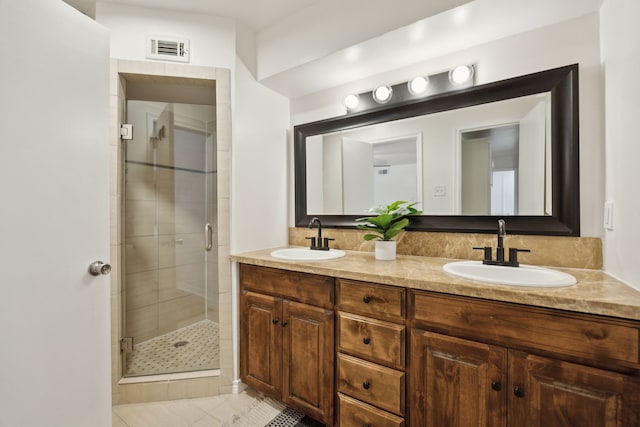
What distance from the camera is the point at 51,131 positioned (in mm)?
1023

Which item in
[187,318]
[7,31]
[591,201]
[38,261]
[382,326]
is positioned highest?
[7,31]

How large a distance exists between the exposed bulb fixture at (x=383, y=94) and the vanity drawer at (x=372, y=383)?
1632 mm

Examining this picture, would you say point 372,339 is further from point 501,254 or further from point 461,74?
point 461,74

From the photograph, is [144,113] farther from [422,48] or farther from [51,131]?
[422,48]

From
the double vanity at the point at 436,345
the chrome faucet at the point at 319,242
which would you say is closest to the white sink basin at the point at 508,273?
the double vanity at the point at 436,345

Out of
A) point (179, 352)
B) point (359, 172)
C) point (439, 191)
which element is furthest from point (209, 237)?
point (439, 191)

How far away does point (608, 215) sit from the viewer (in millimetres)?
1256

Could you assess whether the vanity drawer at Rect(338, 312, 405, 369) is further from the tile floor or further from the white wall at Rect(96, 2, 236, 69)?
the white wall at Rect(96, 2, 236, 69)

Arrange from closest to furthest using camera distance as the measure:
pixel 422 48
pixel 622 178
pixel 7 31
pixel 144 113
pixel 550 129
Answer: pixel 7 31 < pixel 622 178 < pixel 550 129 < pixel 422 48 < pixel 144 113

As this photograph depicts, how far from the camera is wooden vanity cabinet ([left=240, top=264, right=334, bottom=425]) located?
1513 millimetres

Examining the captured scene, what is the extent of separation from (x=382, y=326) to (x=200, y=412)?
1337 millimetres

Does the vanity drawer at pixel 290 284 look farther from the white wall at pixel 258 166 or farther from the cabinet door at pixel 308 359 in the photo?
the white wall at pixel 258 166

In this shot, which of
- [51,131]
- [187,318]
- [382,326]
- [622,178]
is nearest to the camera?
[51,131]

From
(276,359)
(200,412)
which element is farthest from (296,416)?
(200,412)
